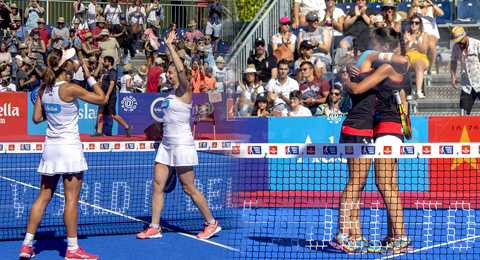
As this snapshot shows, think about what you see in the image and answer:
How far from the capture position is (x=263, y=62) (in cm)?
1203

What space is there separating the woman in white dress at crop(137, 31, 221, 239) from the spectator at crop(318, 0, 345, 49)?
15.0 feet

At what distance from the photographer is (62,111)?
6504mm

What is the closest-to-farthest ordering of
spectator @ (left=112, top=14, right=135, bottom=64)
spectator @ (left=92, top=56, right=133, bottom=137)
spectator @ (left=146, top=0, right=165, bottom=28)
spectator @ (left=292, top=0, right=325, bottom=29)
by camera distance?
spectator @ (left=292, top=0, right=325, bottom=29) → spectator @ (left=92, top=56, right=133, bottom=137) → spectator @ (left=112, top=14, right=135, bottom=64) → spectator @ (left=146, top=0, right=165, bottom=28)

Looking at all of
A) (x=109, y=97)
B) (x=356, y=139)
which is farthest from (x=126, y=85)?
(x=356, y=139)

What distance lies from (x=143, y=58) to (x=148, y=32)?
117cm

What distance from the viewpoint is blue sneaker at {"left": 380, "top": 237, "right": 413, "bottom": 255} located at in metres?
6.59

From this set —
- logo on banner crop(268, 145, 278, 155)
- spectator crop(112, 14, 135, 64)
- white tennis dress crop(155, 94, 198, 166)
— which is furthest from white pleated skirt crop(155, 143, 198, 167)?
spectator crop(112, 14, 135, 64)

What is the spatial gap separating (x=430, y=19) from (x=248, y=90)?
352 centimetres

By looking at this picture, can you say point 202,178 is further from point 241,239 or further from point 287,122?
point 241,239

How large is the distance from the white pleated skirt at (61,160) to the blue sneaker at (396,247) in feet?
9.37

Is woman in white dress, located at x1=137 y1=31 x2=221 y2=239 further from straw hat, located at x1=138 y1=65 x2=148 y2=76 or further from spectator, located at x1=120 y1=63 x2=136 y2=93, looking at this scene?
straw hat, located at x1=138 y1=65 x2=148 y2=76

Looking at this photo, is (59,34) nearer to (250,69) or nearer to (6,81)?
(6,81)

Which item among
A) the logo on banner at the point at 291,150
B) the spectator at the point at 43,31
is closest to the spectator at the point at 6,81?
the spectator at the point at 43,31

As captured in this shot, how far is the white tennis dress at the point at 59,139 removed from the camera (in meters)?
6.47
